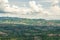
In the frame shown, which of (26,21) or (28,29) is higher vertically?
(26,21)

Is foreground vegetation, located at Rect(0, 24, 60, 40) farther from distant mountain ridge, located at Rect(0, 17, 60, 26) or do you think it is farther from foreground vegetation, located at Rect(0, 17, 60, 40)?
distant mountain ridge, located at Rect(0, 17, 60, 26)

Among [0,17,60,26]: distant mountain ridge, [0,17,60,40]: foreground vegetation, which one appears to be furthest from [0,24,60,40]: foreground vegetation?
[0,17,60,26]: distant mountain ridge

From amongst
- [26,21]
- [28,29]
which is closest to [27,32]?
[28,29]

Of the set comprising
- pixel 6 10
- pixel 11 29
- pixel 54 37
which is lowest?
pixel 54 37

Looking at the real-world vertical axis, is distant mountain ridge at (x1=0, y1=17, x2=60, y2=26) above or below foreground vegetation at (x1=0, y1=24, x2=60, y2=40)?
above

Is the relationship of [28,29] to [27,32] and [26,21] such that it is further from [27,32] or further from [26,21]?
[26,21]

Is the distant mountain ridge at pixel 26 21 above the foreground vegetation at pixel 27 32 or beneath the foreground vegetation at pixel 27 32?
above

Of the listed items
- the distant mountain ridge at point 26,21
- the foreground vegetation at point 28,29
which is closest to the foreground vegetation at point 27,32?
the foreground vegetation at point 28,29

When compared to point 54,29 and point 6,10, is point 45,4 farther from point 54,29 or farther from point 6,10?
point 6,10

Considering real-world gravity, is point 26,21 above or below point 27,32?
above

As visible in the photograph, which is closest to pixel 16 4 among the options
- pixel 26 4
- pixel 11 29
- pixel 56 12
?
pixel 26 4

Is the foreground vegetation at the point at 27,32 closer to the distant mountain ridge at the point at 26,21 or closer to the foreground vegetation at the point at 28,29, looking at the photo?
the foreground vegetation at the point at 28,29
